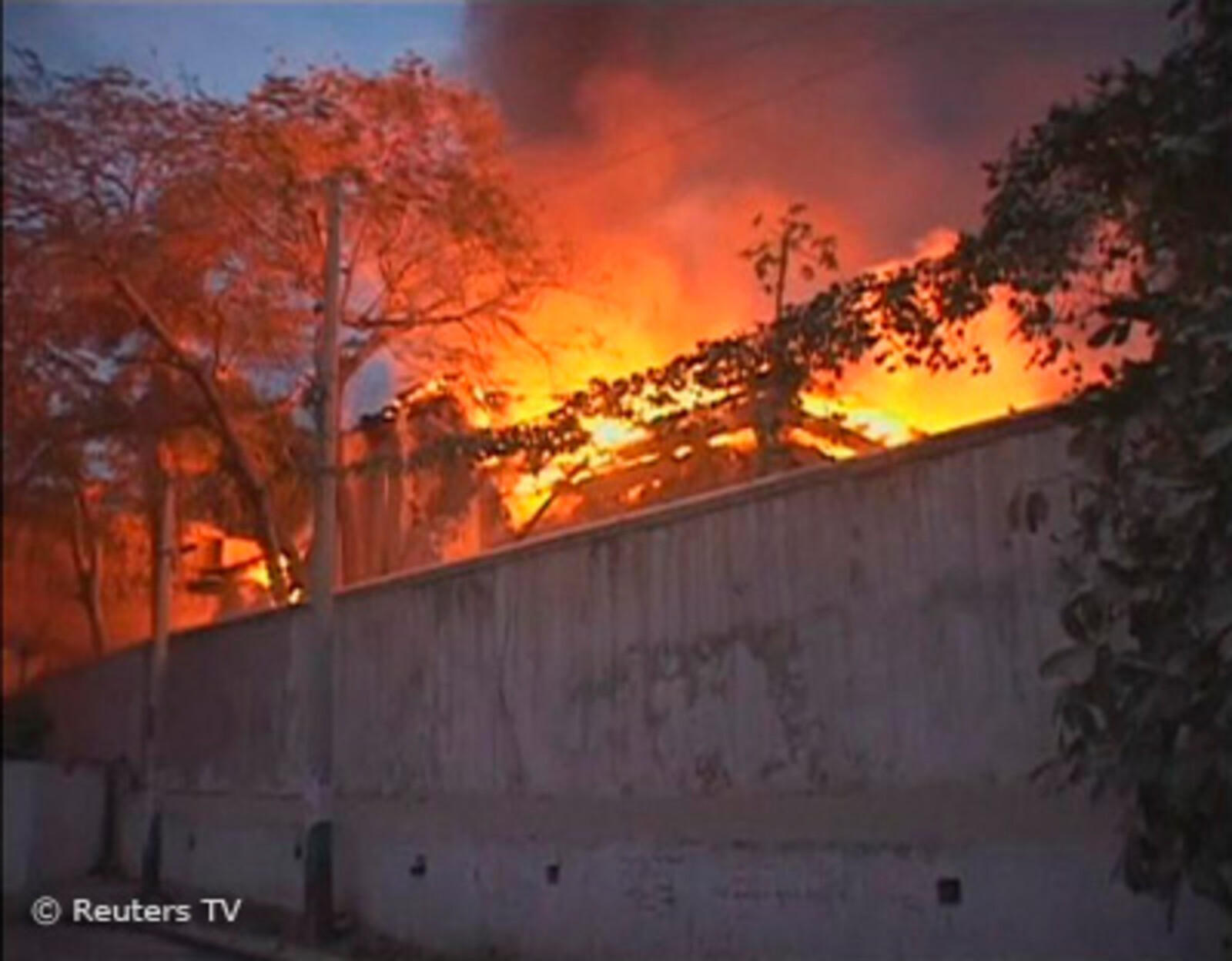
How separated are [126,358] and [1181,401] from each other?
3.71 meters

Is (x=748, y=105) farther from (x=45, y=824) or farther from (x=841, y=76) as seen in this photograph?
(x=45, y=824)

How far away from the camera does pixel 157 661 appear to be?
137 inches

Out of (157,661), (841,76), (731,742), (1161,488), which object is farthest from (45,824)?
(841,76)

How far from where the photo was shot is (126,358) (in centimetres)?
288

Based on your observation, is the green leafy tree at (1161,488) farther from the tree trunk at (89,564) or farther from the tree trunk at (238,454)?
the tree trunk at (89,564)

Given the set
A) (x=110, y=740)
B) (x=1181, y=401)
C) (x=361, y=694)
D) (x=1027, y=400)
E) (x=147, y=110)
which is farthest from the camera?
(x=361, y=694)

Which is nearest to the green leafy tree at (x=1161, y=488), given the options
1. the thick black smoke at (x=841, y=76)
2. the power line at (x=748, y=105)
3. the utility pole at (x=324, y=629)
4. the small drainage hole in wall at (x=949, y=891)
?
the thick black smoke at (x=841, y=76)

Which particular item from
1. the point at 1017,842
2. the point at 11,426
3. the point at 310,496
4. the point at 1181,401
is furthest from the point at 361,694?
the point at 11,426

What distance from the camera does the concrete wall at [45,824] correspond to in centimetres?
181

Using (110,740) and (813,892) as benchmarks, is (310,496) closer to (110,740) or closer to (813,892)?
(813,892)

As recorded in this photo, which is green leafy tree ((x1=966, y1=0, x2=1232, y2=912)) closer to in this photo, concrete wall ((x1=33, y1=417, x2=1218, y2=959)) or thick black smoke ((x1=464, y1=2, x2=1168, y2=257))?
concrete wall ((x1=33, y1=417, x2=1218, y2=959))

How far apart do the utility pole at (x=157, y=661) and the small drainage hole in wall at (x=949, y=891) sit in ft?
12.7

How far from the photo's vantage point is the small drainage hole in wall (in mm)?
6910

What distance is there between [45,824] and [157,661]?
5.05 ft
